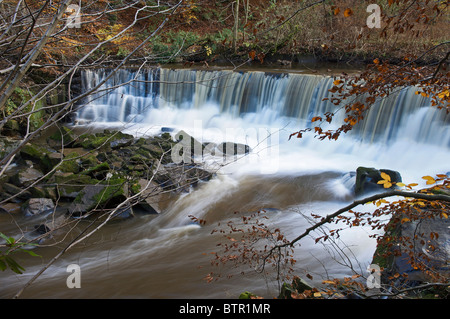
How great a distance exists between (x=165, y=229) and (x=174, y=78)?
8.47 m

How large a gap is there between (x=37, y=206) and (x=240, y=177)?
4.59 meters

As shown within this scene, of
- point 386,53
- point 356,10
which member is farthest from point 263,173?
point 356,10

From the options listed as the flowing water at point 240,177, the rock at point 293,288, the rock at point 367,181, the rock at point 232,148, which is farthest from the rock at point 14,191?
the rock at point 367,181

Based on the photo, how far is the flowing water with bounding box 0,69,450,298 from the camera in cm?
503

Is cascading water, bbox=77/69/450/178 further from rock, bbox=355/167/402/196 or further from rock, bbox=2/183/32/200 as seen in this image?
rock, bbox=2/183/32/200

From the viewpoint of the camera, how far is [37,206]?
7.03 m

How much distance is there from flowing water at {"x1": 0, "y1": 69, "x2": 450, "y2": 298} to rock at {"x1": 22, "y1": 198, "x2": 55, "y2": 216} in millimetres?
409

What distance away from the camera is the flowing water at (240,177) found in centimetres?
503

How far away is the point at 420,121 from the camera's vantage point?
967 cm

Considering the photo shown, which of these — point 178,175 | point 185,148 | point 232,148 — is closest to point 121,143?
point 185,148

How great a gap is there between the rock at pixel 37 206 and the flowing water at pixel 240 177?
0.41 meters

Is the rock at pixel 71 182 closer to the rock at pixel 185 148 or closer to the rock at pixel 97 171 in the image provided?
the rock at pixel 97 171

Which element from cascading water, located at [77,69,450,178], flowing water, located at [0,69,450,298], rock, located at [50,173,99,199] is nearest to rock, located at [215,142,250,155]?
flowing water, located at [0,69,450,298]
